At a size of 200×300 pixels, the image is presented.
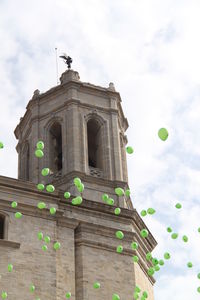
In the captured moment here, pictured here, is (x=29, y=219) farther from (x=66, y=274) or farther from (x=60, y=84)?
(x=60, y=84)

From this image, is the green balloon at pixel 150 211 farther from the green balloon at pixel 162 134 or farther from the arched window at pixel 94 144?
the arched window at pixel 94 144

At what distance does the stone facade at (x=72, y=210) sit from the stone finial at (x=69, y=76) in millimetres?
52

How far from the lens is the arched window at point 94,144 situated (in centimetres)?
2958

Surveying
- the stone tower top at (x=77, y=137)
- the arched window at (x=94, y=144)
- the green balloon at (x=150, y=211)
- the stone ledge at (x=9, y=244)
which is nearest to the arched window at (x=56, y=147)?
the stone tower top at (x=77, y=137)

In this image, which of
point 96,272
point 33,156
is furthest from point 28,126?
point 96,272

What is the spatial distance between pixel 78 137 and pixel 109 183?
2.27m

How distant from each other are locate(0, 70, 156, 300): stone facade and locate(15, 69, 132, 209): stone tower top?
0.04 metres

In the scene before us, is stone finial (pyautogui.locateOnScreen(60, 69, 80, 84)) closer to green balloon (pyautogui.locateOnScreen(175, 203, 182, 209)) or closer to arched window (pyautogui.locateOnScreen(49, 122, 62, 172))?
arched window (pyautogui.locateOnScreen(49, 122, 62, 172))

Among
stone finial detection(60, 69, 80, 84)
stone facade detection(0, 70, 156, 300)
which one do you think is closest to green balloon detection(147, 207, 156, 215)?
stone facade detection(0, 70, 156, 300)

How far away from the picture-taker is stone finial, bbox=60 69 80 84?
30792 millimetres

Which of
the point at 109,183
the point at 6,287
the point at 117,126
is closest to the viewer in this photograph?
the point at 6,287

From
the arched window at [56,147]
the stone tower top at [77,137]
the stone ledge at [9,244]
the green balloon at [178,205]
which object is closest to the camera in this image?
the green balloon at [178,205]

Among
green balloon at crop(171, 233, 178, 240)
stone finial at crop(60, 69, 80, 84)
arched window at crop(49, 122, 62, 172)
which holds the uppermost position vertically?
stone finial at crop(60, 69, 80, 84)

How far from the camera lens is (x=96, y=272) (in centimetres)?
2481
